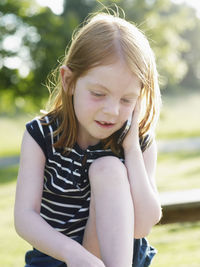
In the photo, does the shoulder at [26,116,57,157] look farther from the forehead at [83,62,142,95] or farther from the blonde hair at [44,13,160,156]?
the forehead at [83,62,142,95]

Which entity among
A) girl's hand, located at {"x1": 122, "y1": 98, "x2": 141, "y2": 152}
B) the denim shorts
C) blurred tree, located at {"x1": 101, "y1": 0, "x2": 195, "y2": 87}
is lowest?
the denim shorts

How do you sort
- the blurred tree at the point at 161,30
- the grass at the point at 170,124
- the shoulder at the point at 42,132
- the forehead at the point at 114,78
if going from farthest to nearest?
the grass at the point at 170,124
the blurred tree at the point at 161,30
the shoulder at the point at 42,132
the forehead at the point at 114,78

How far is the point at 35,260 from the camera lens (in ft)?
6.36

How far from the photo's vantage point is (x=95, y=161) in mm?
1801

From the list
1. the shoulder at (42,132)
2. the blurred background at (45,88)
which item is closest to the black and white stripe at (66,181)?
the shoulder at (42,132)

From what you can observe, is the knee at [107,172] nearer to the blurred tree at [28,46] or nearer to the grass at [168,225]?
the grass at [168,225]

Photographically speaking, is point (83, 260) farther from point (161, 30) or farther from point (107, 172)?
point (161, 30)

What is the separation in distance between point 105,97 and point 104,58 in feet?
0.50

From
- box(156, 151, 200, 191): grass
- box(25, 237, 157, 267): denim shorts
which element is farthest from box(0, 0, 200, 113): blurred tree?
box(25, 237, 157, 267): denim shorts

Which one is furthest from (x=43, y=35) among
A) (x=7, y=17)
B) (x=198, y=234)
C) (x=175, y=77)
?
(x=198, y=234)

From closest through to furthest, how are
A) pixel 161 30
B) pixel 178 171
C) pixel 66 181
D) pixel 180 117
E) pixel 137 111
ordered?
pixel 66 181, pixel 137 111, pixel 178 171, pixel 161 30, pixel 180 117

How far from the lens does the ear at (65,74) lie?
1.89 metres

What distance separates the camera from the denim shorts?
6.20 ft

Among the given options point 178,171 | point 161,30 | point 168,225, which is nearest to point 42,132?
point 168,225
